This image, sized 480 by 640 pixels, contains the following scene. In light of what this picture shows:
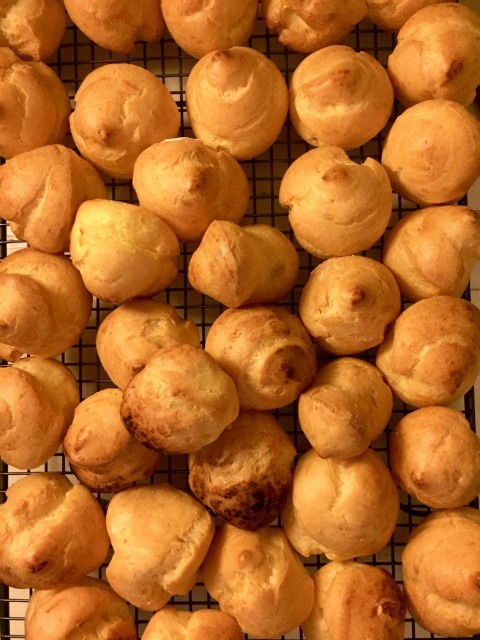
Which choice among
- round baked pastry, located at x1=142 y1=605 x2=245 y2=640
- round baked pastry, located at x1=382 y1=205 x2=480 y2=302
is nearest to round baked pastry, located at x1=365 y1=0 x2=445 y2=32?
round baked pastry, located at x1=382 y1=205 x2=480 y2=302

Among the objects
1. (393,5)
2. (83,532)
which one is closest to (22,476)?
(83,532)

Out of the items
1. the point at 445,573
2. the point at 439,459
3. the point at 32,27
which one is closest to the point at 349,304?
the point at 439,459

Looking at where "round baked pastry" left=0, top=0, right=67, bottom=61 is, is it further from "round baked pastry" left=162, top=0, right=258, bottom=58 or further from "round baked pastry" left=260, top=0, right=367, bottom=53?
"round baked pastry" left=260, top=0, right=367, bottom=53

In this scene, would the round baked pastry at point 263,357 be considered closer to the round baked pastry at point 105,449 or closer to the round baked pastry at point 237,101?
the round baked pastry at point 105,449

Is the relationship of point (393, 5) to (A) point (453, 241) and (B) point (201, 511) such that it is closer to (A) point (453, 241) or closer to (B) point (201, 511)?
(A) point (453, 241)

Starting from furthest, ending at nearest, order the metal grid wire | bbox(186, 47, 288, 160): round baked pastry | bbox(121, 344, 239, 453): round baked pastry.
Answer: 1. the metal grid wire
2. bbox(186, 47, 288, 160): round baked pastry
3. bbox(121, 344, 239, 453): round baked pastry

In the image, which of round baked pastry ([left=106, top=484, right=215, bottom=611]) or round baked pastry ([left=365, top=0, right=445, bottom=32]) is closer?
round baked pastry ([left=106, top=484, right=215, bottom=611])

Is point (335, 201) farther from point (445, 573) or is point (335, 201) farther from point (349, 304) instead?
point (445, 573)
